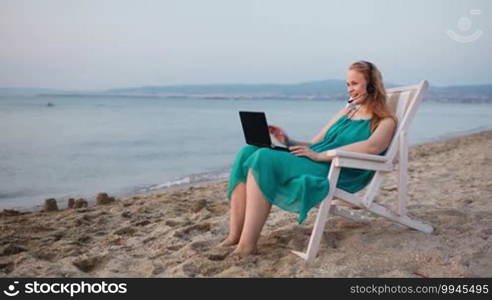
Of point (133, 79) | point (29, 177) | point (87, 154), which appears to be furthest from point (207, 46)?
point (29, 177)

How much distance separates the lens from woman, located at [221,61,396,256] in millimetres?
2535

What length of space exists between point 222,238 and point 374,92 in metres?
1.16

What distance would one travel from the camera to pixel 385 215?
2.82 m

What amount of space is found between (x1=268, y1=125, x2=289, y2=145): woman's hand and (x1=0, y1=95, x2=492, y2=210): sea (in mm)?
3079

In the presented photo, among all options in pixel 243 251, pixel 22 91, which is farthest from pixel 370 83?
pixel 22 91

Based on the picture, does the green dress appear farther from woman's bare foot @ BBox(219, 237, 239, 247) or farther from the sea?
the sea

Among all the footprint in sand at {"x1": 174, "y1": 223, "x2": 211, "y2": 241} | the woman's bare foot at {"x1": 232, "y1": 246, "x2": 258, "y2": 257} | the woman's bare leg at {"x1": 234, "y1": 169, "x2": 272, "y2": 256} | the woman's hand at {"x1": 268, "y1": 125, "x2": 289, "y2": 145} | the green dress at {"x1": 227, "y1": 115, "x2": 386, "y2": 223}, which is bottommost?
the footprint in sand at {"x1": 174, "y1": 223, "x2": 211, "y2": 241}

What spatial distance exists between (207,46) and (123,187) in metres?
11.0

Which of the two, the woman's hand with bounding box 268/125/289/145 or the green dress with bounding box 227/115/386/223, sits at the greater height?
the woman's hand with bounding box 268/125/289/145

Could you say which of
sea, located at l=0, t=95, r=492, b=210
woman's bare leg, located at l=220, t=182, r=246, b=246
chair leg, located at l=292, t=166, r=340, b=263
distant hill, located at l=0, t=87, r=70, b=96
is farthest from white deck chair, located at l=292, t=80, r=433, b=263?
distant hill, located at l=0, t=87, r=70, b=96

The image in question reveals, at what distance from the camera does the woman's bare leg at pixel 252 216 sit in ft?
8.37

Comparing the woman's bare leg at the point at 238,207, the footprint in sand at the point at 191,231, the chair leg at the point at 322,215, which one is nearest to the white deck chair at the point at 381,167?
the chair leg at the point at 322,215

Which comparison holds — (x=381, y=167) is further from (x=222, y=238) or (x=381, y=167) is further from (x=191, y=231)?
(x=191, y=231)

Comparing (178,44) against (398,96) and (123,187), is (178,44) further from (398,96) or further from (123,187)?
(398,96)
